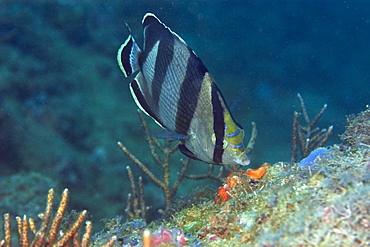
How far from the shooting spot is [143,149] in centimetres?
557

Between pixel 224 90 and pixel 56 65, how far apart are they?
4.26m

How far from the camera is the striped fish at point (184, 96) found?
1812mm

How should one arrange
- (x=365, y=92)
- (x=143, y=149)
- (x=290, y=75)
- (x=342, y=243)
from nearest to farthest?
(x=342, y=243)
(x=143, y=149)
(x=290, y=75)
(x=365, y=92)

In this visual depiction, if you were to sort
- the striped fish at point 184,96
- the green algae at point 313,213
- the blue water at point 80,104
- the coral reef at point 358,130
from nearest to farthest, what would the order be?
→ the green algae at point 313,213 → the striped fish at point 184,96 → the coral reef at point 358,130 → the blue water at point 80,104

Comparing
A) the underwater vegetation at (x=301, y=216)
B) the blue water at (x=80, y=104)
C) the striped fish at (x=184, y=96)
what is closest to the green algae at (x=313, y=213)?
the underwater vegetation at (x=301, y=216)

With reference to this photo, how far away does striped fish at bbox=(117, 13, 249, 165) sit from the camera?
1812 millimetres

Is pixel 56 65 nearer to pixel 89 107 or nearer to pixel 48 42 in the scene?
pixel 48 42

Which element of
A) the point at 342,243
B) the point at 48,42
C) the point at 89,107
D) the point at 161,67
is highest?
the point at 48,42

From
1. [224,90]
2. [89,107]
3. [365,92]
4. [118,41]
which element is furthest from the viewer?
[365,92]

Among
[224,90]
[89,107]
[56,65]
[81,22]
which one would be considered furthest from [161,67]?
[224,90]

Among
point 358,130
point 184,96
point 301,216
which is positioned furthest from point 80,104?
point 301,216

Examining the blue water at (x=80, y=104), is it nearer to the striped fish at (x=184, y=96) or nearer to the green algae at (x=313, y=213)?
the striped fish at (x=184, y=96)

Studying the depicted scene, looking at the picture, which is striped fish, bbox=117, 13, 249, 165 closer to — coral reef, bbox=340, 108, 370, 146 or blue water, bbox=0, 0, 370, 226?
blue water, bbox=0, 0, 370, 226

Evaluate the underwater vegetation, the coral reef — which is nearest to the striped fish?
the underwater vegetation
